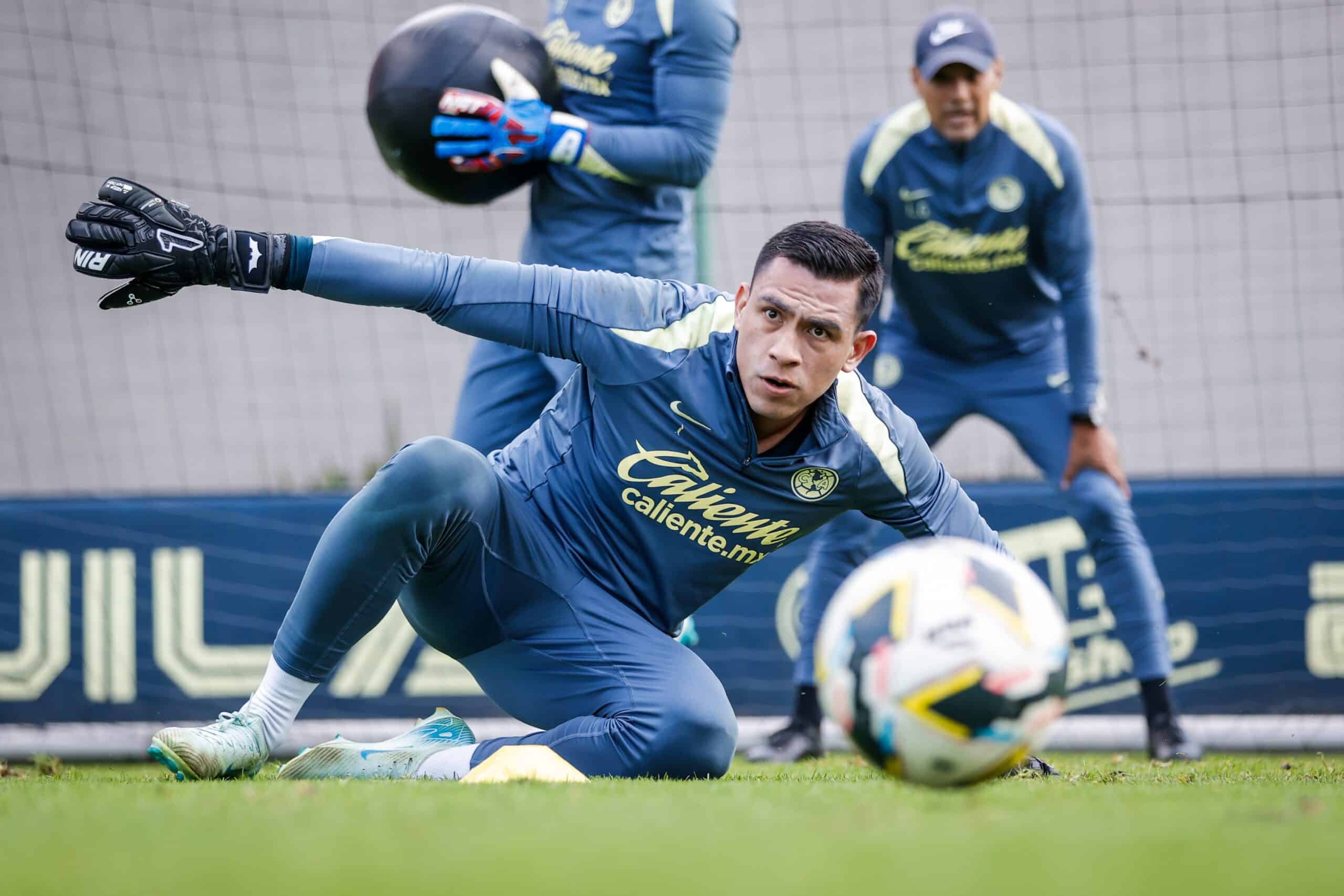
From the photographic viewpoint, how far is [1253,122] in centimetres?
831

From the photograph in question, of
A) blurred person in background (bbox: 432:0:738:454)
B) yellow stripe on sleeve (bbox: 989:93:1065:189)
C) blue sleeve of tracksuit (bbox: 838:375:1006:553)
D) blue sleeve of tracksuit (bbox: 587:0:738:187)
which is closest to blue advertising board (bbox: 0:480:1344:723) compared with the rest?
yellow stripe on sleeve (bbox: 989:93:1065:189)

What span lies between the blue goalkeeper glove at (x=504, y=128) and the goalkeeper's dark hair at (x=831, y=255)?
48.5 inches

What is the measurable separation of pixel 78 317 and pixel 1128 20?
21.7 feet

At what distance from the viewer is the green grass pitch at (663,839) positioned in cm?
191

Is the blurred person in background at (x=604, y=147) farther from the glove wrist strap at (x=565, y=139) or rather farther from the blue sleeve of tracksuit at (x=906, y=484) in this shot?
the blue sleeve of tracksuit at (x=906, y=484)

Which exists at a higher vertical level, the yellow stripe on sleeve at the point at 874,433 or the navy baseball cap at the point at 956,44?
the navy baseball cap at the point at 956,44

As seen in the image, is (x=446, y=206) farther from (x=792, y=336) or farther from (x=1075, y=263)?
(x=792, y=336)

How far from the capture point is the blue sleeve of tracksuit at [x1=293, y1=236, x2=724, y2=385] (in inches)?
126

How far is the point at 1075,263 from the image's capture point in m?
5.23

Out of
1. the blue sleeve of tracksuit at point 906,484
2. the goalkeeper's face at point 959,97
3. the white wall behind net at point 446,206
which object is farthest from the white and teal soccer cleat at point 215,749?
the white wall behind net at point 446,206

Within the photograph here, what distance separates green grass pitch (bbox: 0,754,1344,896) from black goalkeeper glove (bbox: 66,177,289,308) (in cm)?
108

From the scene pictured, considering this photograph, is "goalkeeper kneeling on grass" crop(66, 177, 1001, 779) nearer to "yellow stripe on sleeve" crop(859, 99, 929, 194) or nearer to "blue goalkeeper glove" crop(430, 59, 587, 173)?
"blue goalkeeper glove" crop(430, 59, 587, 173)

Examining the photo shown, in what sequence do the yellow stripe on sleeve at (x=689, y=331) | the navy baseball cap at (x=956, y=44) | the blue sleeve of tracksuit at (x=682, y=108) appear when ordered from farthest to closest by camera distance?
1. the navy baseball cap at (x=956, y=44)
2. the blue sleeve of tracksuit at (x=682, y=108)
3. the yellow stripe on sleeve at (x=689, y=331)

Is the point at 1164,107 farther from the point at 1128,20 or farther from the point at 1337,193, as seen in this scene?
the point at 1337,193
